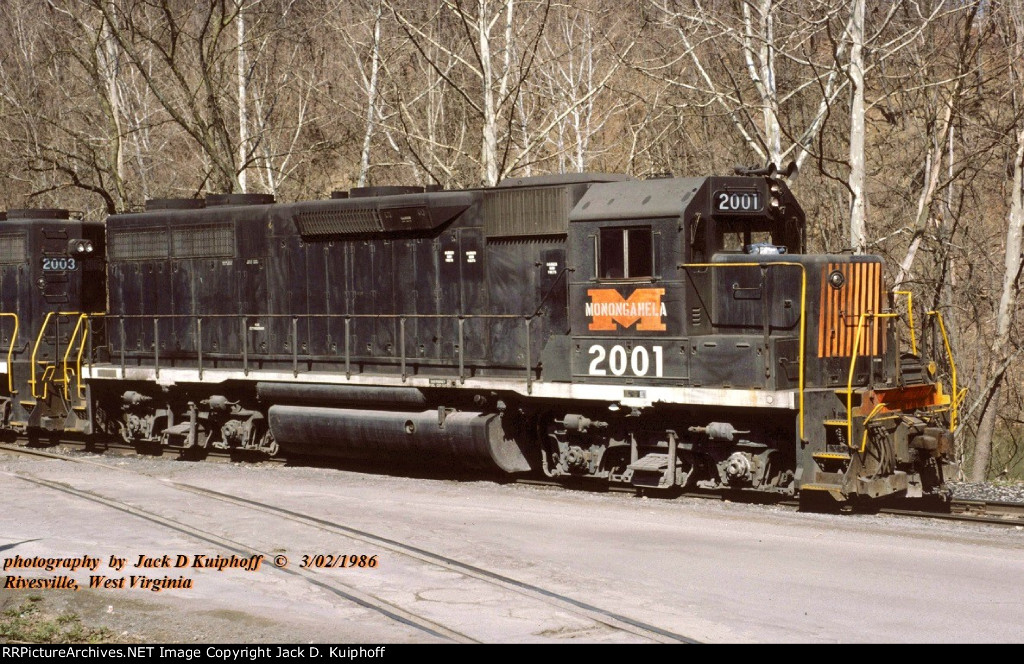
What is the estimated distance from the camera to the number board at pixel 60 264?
19.2m

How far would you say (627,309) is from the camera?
13.0 metres

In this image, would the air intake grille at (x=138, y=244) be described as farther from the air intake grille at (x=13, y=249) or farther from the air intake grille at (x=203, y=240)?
the air intake grille at (x=13, y=249)

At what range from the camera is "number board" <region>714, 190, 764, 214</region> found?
1266 centimetres

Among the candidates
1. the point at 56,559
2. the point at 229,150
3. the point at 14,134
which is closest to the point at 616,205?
the point at 56,559

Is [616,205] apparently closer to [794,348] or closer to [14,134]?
[794,348]

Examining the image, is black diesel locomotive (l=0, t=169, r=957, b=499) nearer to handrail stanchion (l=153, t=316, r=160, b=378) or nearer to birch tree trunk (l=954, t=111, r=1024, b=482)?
handrail stanchion (l=153, t=316, r=160, b=378)

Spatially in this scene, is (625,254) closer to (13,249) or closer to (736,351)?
(736,351)

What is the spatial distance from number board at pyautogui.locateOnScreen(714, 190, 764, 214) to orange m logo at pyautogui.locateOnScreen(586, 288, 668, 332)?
3.60ft

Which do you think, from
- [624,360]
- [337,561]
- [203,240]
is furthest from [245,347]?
[337,561]

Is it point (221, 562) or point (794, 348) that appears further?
point (794, 348)

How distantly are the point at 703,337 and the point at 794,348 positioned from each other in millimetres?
949

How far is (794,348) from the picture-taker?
1216 centimetres

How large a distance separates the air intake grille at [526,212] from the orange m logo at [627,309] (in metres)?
0.96

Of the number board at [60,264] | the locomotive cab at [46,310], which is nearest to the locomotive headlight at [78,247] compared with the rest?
the locomotive cab at [46,310]
